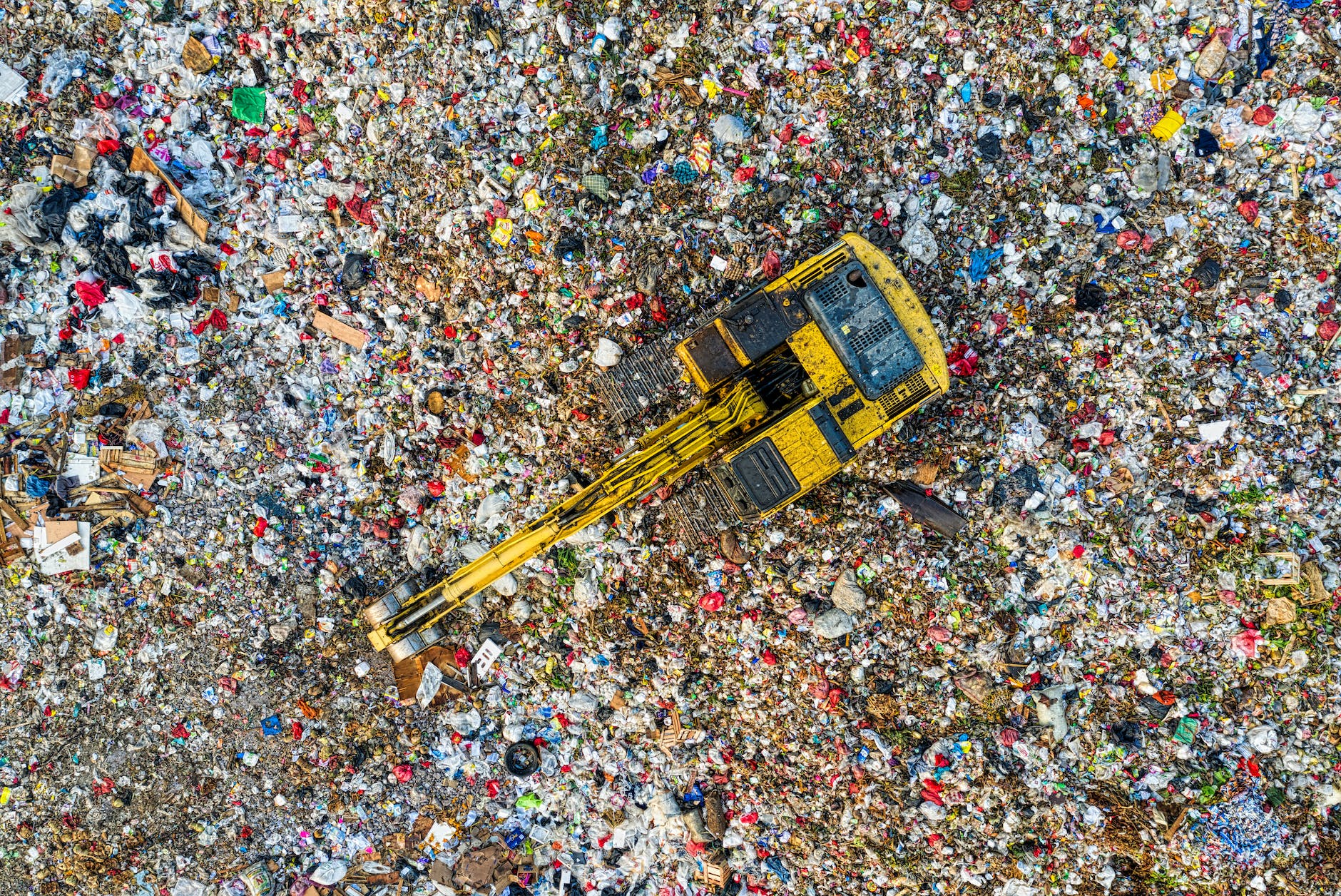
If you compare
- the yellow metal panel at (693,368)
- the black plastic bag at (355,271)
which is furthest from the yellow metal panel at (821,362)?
the black plastic bag at (355,271)

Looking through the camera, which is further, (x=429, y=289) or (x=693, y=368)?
(x=429, y=289)

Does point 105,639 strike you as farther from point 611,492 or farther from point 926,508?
point 926,508

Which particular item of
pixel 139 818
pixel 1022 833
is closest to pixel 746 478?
pixel 1022 833

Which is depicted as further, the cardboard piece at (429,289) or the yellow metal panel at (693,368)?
the cardboard piece at (429,289)

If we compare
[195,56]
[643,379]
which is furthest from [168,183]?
[643,379]

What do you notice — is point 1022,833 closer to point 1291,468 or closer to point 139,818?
point 1291,468

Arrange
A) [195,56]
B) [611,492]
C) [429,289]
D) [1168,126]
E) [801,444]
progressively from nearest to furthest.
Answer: [801,444], [611,492], [1168,126], [195,56], [429,289]

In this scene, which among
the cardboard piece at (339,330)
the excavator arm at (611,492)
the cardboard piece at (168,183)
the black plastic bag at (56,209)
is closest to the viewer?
the excavator arm at (611,492)

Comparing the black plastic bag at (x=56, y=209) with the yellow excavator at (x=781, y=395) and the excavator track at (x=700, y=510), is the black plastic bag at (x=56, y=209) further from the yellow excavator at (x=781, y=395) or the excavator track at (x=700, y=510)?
the excavator track at (x=700, y=510)
